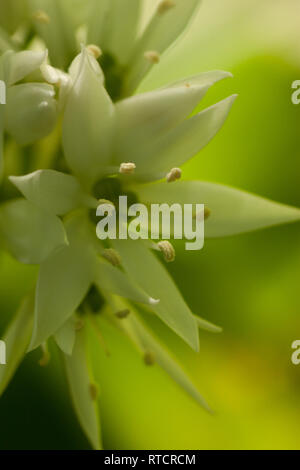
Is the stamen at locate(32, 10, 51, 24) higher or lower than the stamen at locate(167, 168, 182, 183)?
higher

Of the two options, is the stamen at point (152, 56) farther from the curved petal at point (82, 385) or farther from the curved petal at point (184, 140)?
the curved petal at point (82, 385)

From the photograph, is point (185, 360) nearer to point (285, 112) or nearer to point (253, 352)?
point (253, 352)

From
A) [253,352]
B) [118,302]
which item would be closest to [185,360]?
[253,352]

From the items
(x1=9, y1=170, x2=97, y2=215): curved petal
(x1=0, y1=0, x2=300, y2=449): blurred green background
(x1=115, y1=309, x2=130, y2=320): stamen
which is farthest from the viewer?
(x1=0, y1=0, x2=300, y2=449): blurred green background

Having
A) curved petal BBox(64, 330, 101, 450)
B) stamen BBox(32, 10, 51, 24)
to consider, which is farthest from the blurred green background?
stamen BBox(32, 10, 51, 24)

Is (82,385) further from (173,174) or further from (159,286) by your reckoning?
(173,174)

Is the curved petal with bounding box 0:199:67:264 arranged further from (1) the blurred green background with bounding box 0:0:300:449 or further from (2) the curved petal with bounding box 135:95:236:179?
(1) the blurred green background with bounding box 0:0:300:449
